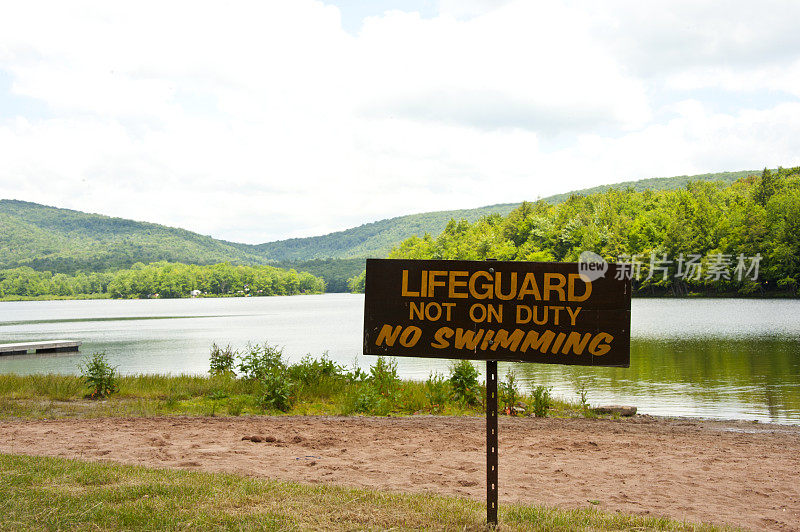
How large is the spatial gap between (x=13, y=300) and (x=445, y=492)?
185 metres

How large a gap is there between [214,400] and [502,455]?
816cm

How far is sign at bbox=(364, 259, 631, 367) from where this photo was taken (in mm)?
4633

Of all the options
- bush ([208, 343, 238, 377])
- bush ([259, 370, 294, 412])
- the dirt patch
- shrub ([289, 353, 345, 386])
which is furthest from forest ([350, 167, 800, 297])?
the dirt patch

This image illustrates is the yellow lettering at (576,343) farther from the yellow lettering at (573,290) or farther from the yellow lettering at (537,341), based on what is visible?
the yellow lettering at (573,290)

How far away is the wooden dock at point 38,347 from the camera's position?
32188mm

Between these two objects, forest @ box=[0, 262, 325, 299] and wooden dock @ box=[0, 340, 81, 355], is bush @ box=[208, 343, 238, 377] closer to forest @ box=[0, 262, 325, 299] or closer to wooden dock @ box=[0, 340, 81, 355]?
wooden dock @ box=[0, 340, 81, 355]

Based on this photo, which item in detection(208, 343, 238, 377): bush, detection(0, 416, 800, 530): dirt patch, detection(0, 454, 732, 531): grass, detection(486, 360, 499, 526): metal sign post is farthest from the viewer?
detection(208, 343, 238, 377): bush

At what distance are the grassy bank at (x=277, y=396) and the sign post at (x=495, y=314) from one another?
766 centimetres

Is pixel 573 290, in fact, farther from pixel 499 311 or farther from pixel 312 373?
pixel 312 373

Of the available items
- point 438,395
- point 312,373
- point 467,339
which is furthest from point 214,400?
point 467,339

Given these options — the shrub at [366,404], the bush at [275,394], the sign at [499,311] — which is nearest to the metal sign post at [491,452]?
the sign at [499,311]

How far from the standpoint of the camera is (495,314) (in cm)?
479

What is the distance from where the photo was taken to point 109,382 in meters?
14.6

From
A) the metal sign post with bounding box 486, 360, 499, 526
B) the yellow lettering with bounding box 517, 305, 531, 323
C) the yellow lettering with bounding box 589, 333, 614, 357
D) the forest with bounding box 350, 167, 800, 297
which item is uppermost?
the forest with bounding box 350, 167, 800, 297
